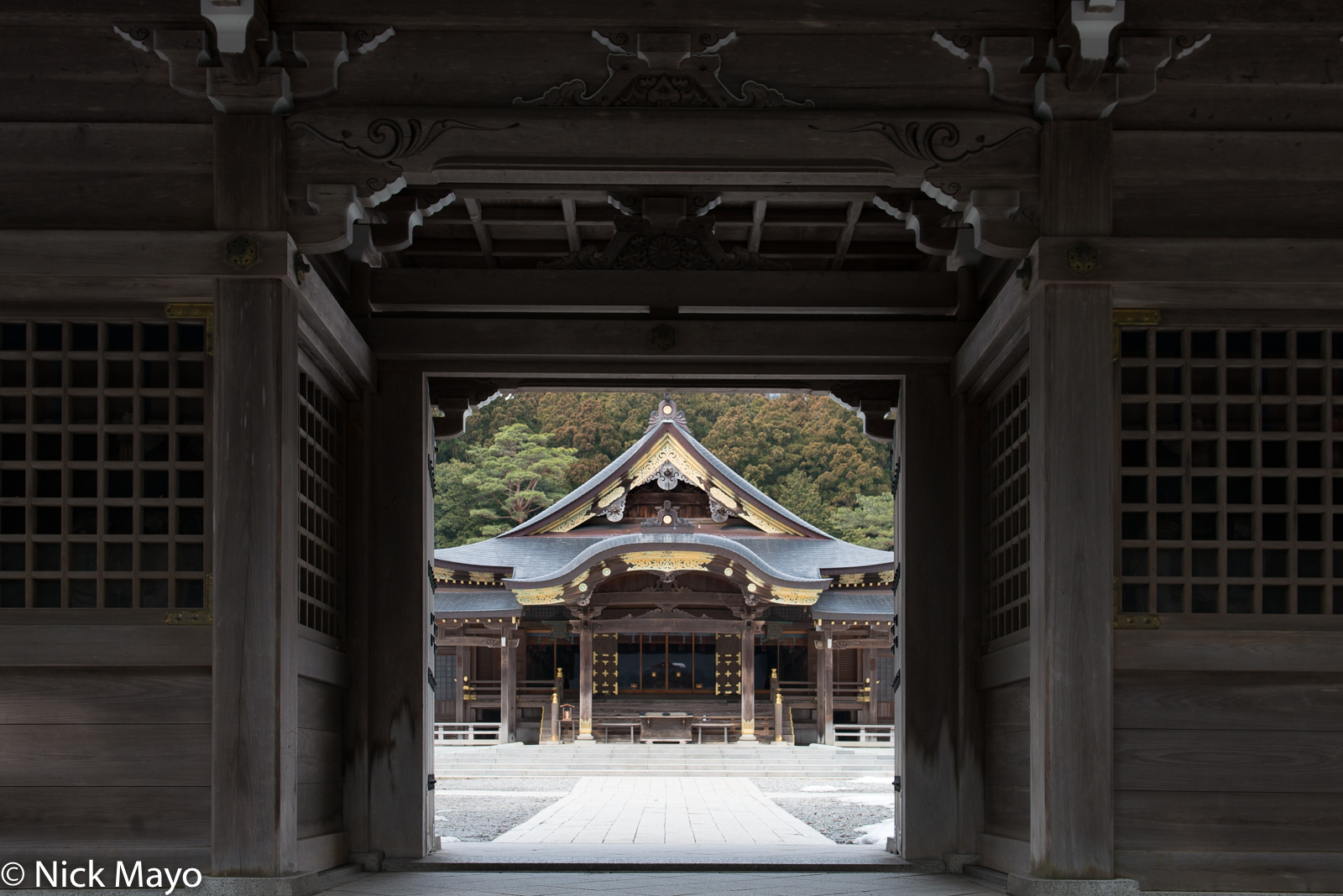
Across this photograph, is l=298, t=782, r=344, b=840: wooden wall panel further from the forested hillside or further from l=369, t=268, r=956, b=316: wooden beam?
the forested hillside

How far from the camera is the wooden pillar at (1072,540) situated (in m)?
4.54

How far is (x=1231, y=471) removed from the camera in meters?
4.97

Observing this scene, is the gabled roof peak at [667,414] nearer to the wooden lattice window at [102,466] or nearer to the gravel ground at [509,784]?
the gravel ground at [509,784]

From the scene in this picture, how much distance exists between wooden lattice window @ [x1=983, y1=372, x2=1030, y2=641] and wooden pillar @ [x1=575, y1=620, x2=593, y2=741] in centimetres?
1687

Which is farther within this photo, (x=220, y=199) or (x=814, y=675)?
(x=814, y=675)

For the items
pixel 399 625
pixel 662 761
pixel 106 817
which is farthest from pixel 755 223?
pixel 662 761

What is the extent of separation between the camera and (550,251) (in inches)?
297

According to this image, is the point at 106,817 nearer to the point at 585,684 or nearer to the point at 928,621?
the point at 928,621

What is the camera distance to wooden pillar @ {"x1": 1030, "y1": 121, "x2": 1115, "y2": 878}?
4.54 m

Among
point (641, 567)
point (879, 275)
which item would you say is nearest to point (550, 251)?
point (879, 275)

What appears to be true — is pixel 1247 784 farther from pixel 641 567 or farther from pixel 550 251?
pixel 641 567

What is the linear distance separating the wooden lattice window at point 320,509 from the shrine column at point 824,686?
687 inches

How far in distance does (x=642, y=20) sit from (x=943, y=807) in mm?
4100

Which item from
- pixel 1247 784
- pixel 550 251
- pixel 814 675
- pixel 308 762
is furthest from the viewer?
pixel 814 675
